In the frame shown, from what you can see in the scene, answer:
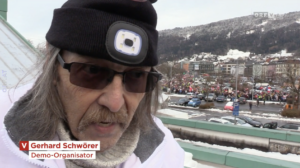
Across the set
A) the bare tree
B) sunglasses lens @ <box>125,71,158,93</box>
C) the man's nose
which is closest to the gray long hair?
the man's nose

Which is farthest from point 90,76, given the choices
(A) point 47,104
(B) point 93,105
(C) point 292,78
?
(C) point 292,78

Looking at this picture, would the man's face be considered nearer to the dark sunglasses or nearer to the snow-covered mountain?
the dark sunglasses

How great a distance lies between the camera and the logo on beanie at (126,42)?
3.22 feet

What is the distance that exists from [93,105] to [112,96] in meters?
0.09

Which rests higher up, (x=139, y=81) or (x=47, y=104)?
(x=139, y=81)

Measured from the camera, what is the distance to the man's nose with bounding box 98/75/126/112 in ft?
3.35

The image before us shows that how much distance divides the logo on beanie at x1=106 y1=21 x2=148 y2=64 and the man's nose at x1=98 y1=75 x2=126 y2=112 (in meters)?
0.11

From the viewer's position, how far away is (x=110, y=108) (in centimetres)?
102

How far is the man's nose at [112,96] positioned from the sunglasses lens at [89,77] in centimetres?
3

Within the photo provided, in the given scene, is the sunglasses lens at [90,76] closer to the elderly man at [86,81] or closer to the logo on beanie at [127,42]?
the elderly man at [86,81]

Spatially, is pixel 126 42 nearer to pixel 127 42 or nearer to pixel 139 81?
pixel 127 42

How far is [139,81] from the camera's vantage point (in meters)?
1.16

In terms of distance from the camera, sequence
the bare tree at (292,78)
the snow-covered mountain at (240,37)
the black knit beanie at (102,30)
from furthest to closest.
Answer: the snow-covered mountain at (240,37)
the bare tree at (292,78)
the black knit beanie at (102,30)

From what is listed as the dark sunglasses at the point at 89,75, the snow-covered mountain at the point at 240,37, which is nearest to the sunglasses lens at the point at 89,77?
the dark sunglasses at the point at 89,75
